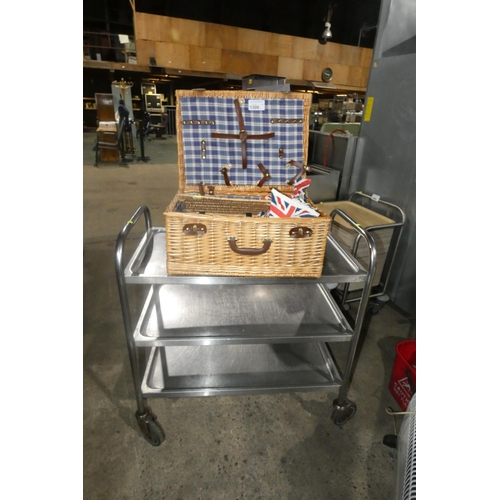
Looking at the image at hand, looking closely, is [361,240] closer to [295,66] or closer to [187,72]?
[187,72]

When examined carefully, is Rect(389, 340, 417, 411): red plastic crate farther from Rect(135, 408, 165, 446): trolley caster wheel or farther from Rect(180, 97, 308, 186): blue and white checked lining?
Rect(135, 408, 165, 446): trolley caster wheel

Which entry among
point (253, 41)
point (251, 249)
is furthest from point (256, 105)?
point (253, 41)

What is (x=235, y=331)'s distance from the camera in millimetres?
1343

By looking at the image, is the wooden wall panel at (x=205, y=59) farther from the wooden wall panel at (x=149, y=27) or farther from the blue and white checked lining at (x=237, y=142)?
the blue and white checked lining at (x=237, y=142)

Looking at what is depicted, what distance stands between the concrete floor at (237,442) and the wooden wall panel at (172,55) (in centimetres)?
1037

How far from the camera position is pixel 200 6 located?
10328mm

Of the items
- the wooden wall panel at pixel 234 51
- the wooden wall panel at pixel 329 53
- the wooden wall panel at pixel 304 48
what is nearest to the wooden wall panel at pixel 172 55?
the wooden wall panel at pixel 234 51

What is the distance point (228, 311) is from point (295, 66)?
1240cm

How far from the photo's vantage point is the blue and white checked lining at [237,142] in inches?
56.2

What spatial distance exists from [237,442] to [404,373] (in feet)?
2.96

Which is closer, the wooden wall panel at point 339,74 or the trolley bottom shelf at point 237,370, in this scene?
the trolley bottom shelf at point 237,370

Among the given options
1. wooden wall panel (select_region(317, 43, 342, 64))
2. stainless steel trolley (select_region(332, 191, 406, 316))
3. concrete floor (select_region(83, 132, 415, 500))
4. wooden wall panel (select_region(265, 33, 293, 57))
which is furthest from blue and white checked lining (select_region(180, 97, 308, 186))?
wooden wall panel (select_region(317, 43, 342, 64))

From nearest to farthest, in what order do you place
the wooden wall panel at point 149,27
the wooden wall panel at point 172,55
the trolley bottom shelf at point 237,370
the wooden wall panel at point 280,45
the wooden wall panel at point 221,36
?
the trolley bottom shelf at point 237,370 < the wooden wall panel at point 149,27 < the wooden wall panel at point 172,55 < the wooden wall panel at point 221,36 < the wooden wall panel at point 280,45

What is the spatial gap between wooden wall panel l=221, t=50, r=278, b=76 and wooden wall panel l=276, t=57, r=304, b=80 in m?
0.28
